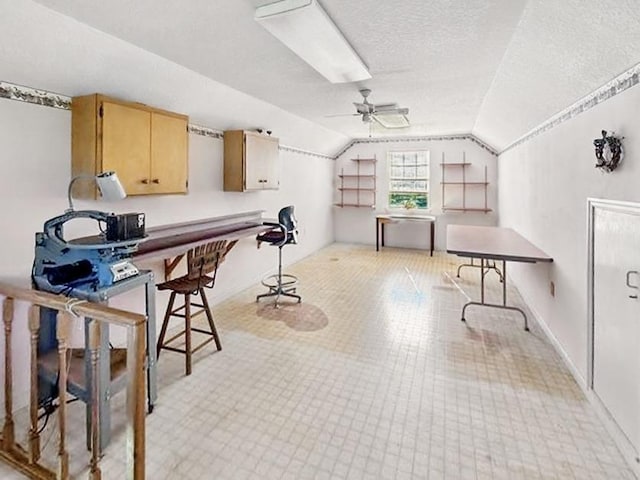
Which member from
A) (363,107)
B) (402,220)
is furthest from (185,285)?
(402,220)

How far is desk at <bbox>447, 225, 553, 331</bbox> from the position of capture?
138 inches

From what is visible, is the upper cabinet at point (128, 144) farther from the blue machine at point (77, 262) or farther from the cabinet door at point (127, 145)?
the blue machine at point (77, 262)

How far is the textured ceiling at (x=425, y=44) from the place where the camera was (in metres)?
2.00

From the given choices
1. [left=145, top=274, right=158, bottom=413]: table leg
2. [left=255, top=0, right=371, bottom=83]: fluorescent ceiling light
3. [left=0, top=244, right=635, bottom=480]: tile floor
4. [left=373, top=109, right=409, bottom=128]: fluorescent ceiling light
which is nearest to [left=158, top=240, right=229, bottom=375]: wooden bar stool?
[left=0, top=244, right=635, bottom=480]: tile floor

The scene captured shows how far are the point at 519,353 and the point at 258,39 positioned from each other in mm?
3359

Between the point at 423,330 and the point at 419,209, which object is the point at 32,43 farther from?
the point at 419,209

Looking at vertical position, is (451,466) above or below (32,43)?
below

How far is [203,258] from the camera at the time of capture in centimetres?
300

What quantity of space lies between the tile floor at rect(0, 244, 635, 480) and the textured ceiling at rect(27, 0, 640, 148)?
2132 mm

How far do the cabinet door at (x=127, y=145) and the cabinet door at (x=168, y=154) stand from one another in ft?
0.23

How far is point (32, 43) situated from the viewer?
7.05 feet

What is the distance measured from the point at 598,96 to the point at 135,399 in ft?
10.5

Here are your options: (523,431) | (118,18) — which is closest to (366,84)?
(118,18)

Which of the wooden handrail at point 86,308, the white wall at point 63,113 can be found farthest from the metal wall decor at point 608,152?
the white wall at point 63,113
